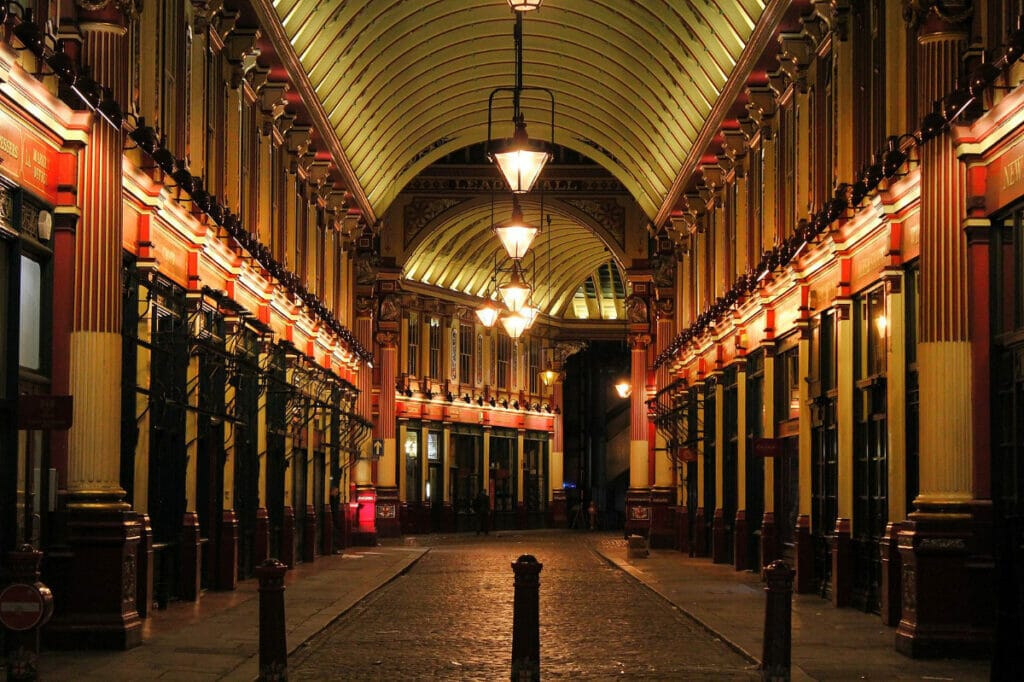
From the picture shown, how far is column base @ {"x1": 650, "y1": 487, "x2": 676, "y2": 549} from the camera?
128ft

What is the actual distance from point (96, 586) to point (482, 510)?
35.5 m

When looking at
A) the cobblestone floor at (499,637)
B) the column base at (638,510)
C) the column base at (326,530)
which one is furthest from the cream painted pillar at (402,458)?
the cobblestone floor at (499,637)

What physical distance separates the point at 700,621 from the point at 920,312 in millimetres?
4216

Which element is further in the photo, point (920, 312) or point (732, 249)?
point (732, 249)

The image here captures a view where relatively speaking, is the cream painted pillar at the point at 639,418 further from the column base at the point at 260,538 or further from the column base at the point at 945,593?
the column base at the point at 945,593

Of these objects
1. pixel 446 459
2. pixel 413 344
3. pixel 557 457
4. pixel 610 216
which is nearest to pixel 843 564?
pixel 610 216

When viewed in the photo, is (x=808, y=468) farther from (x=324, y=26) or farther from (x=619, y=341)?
(x=619, y=341)

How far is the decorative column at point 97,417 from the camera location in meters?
13.6

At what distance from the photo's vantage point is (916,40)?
15.6 meters

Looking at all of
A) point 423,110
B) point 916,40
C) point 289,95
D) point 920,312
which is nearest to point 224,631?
point 920,312

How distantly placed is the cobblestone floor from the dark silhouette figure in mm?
22274

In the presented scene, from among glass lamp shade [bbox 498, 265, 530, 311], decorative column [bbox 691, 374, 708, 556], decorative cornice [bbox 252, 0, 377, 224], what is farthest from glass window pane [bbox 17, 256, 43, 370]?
decorative column [bbox 691, 374, 708, 556]

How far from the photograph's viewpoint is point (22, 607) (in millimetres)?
8312

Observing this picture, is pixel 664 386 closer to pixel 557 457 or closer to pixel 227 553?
pixel 557 457
